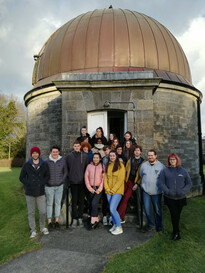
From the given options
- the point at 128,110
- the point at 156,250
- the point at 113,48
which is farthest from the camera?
the point at 113,48

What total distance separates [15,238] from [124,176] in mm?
2633

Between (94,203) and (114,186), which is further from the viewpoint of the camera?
A: (94,203)

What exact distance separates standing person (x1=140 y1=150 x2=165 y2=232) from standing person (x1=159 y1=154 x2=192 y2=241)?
0.25 metres

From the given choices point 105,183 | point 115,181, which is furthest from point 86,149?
point 115,181

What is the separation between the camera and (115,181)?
14.9 feet

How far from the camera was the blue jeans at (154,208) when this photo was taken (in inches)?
177

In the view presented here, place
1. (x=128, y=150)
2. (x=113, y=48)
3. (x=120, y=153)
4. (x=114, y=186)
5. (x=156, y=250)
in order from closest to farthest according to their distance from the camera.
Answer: (x=156, y=250)
(x=114, y=186)
(x=120, y=153)
(x=128, y=150)
(x=113, y=48)

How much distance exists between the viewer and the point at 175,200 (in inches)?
161

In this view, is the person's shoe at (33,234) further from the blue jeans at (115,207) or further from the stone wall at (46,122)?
the stone wall at (46,122)

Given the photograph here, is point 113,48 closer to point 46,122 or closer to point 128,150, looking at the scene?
point 46,122

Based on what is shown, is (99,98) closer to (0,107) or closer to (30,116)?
(30,116)

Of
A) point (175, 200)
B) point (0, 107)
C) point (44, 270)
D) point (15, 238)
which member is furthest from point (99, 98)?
point (0, 107)

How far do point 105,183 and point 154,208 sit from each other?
111cm

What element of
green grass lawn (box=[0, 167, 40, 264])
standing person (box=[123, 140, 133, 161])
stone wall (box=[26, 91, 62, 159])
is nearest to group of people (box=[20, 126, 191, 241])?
standing person (box=[123, 140, 133, 161])
